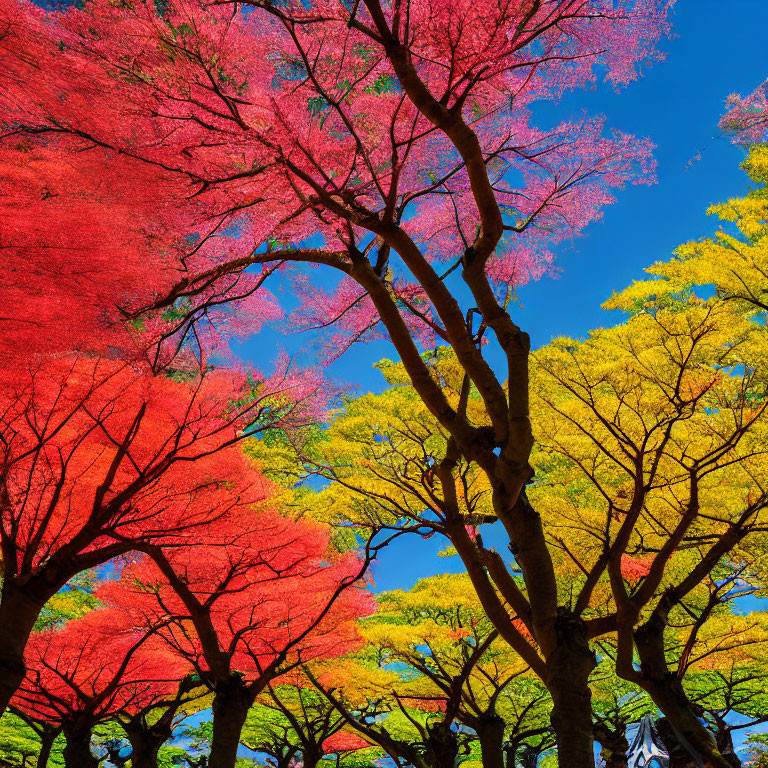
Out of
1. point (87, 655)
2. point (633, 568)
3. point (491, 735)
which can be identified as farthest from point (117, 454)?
point (491, 735)

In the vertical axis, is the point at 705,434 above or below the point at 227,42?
below

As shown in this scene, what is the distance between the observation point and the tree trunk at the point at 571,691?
3.40 m

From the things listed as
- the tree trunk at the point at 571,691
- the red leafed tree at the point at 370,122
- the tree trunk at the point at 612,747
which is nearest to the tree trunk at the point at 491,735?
the tree trunk at the point at 612,747

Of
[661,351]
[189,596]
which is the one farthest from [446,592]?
[661,351]

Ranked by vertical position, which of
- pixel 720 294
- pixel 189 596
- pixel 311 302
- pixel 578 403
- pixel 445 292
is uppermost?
pixel 720 294

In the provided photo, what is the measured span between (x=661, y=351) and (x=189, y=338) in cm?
497

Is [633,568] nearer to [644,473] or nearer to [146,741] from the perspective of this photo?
[644,473]

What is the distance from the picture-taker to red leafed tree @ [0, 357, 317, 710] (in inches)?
170

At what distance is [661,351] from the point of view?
6.52 m

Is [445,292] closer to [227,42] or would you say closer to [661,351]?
[227,42]

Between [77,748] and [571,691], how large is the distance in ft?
26.7

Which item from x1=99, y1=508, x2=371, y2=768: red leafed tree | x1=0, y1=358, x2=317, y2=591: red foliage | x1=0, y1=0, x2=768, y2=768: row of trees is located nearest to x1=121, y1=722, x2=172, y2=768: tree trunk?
x1=99, y1=508, x2=371, y2=768: red leafed tree

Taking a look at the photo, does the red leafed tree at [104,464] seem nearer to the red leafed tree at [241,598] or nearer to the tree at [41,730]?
the red leafed tree at [241,598]

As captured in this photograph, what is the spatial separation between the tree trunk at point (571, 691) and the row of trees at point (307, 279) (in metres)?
0.02
